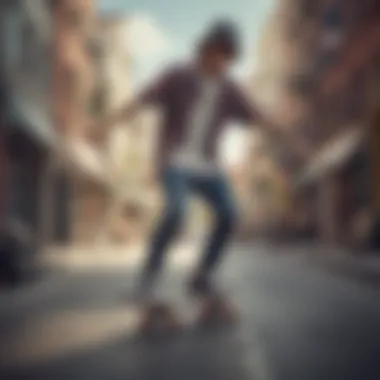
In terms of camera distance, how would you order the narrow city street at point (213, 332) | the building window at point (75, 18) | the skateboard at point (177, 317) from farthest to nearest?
the building window at point (75, 18) → the skateboard at point (177, 317) → the narrow city street at point (213, 332)

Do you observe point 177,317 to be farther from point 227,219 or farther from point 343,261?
point 343,261

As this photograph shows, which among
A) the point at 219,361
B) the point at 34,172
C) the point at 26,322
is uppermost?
the point at 34,172

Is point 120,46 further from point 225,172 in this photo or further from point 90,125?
point 225,172

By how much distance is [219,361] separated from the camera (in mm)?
1124

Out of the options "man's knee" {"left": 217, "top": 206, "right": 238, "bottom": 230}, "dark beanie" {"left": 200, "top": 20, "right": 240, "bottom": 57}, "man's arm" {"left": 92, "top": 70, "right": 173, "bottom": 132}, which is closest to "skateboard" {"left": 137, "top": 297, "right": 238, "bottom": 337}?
"man's knee" {"left": 217, "top": 206, "right": 238, "bottom": 230}

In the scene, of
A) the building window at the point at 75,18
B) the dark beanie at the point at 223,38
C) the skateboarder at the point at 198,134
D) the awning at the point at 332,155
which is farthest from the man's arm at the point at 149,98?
the awning at the point at 332,155

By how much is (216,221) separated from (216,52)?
0.35m

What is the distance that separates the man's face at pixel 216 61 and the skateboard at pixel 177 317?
468 mm

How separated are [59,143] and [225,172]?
0.35 metres

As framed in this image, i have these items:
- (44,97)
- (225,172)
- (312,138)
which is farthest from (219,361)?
(44,97)

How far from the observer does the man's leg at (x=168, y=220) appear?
127cm

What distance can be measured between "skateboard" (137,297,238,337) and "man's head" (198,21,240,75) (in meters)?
0.47

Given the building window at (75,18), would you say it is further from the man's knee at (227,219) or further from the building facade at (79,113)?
the man's knee at (227,219)

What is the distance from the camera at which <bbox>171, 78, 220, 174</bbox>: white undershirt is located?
1.29 m
